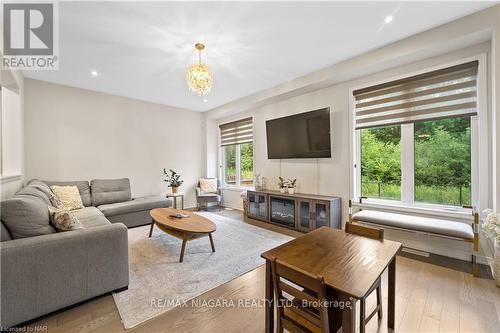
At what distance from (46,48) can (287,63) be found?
3359 millimetres

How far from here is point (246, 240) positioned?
3420mm

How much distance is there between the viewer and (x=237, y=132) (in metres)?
5.86

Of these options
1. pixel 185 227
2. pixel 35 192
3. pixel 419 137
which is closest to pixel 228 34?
pixel 185 227

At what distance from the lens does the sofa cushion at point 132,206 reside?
151 inches

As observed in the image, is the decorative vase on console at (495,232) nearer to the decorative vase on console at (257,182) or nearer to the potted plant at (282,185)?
the potted plant at (282,185)

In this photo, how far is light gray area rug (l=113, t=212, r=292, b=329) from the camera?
1.93 metres

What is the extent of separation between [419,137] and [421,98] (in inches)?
21.2

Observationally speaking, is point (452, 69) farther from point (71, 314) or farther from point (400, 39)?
point (71, 314)

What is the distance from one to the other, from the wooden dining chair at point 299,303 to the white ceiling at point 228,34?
7.78 ft

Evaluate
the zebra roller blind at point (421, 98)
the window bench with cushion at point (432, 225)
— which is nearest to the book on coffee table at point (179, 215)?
the window bench with cushion at point (432, 225)

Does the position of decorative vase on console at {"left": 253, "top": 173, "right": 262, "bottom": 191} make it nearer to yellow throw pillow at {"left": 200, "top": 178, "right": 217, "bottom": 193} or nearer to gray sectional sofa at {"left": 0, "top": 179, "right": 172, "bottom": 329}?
yellow throw pillow at {"left": 200, "top": 178, "right": 217, "bottom": 193}

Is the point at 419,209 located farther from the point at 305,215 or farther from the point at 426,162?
the point at 305,215

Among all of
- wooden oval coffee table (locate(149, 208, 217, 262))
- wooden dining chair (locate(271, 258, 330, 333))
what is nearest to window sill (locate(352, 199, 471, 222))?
wooden oval coffee table (locate(149, 208, 217, 262))

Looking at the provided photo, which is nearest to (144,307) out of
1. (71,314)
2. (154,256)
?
(71,314)
